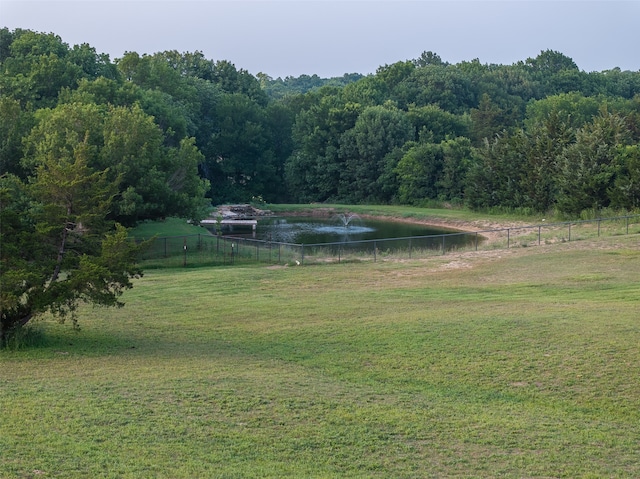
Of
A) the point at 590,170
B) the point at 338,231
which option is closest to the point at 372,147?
the point at 338,231

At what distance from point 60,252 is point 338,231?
39.7 meters

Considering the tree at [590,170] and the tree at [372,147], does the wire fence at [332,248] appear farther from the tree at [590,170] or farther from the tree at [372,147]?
the tree at [372,147]

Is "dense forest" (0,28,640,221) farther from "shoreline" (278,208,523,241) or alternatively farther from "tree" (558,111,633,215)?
"shoreline" (278,208,523,241)

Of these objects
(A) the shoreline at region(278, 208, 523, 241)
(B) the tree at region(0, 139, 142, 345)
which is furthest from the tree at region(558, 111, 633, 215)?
(B) the tree at region(0, 139, 142, 345)

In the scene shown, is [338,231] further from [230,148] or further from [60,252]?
[60,252]

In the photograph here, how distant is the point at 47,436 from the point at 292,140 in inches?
3338

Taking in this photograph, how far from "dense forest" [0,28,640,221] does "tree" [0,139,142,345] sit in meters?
0.58

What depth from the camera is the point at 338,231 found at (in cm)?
5944

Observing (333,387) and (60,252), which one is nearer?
(333,387)

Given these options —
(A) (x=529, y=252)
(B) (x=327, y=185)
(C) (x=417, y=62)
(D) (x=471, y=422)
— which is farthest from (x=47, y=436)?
(C) (x=417, y=62)

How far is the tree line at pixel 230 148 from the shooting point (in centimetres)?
2062

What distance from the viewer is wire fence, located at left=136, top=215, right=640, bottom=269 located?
39125 mm

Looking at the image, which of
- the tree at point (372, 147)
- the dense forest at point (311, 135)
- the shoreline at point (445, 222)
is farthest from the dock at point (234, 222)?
the tree at point (372, 147)

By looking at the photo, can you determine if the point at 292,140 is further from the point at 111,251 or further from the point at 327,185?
the point at 111,251
